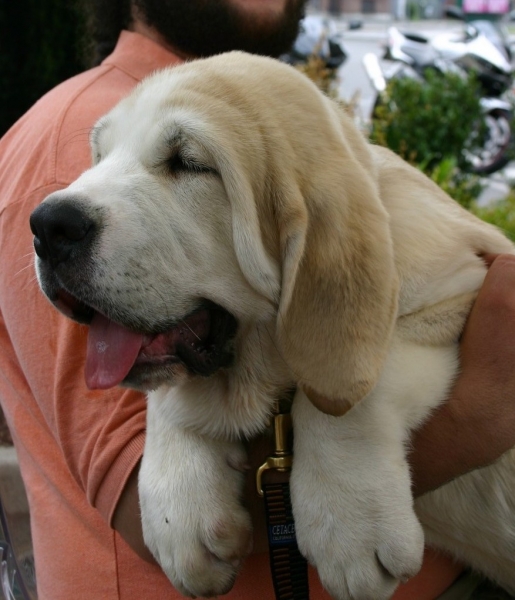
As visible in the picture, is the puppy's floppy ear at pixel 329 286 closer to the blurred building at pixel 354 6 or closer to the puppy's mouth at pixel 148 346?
the puppy's mouth at pixel 148 346

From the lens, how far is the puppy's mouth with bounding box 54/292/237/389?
1.84 meters

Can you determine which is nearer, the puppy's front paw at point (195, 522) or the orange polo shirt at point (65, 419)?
the puppy's front paw at point (195, 522)

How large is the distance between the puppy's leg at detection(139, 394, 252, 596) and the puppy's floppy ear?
304 mm

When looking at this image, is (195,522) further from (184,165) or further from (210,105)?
(210,105)

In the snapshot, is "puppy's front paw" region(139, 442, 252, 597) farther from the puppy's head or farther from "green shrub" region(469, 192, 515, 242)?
"green shrub" region(469, 192, 515, 242)

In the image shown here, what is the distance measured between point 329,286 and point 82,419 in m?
0.72

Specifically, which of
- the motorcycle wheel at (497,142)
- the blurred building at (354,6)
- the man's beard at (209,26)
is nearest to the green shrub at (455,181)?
the man's beard at (209,26)

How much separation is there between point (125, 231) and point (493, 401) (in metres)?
0.97

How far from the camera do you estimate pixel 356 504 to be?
5.91 feet

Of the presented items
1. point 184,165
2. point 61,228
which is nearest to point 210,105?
point 184,165

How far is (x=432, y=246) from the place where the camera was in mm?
2088

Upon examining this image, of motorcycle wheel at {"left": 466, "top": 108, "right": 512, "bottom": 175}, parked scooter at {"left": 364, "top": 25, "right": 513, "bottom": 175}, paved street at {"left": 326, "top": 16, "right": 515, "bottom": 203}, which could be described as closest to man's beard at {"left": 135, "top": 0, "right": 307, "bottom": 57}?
paved street at {"left": 326, "top": 16, "right": 515, "bottom": 203}

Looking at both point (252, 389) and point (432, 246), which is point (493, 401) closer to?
point (432, 246)

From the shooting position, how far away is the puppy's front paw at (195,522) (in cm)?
181
